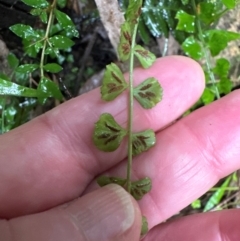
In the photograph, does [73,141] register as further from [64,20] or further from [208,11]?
[208,11]

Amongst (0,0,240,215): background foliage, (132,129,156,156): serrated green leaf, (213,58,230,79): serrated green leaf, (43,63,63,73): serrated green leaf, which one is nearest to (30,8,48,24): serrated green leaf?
(0,0,240,215): background foliage

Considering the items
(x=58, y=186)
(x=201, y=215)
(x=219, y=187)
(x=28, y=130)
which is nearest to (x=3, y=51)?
(x=28, y=130)

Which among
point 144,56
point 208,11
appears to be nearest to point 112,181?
point 144,56

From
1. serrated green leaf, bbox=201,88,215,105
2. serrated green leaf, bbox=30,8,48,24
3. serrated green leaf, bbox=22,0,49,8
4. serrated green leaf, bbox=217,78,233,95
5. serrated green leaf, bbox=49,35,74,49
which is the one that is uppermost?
serrated green leaf, bbox=22,0,49,8

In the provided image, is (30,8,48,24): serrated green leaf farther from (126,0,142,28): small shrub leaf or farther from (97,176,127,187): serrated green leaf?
(97,176,127,187): serrated green leaf

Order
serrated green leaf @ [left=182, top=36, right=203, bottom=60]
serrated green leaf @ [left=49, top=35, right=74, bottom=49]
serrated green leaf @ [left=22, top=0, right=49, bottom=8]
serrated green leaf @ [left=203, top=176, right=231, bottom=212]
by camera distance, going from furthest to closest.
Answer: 1. serrated green leaf @ [left=203, top=176, right=231, bottom=212]
2. serrated green leaf @ [left=182, top=36, right=203, bottom=60]
3. serrated green leaf @ [left=49, top=35, right=74, bottom=49]
4. serrated green leaf @ [left=22, top=0, right=49, bottom=8]

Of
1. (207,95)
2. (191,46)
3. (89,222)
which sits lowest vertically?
(89,222)

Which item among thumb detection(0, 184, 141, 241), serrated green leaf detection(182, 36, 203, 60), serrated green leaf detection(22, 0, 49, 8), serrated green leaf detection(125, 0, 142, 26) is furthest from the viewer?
serrated green leaf detection(182, 36, 203, 60)
